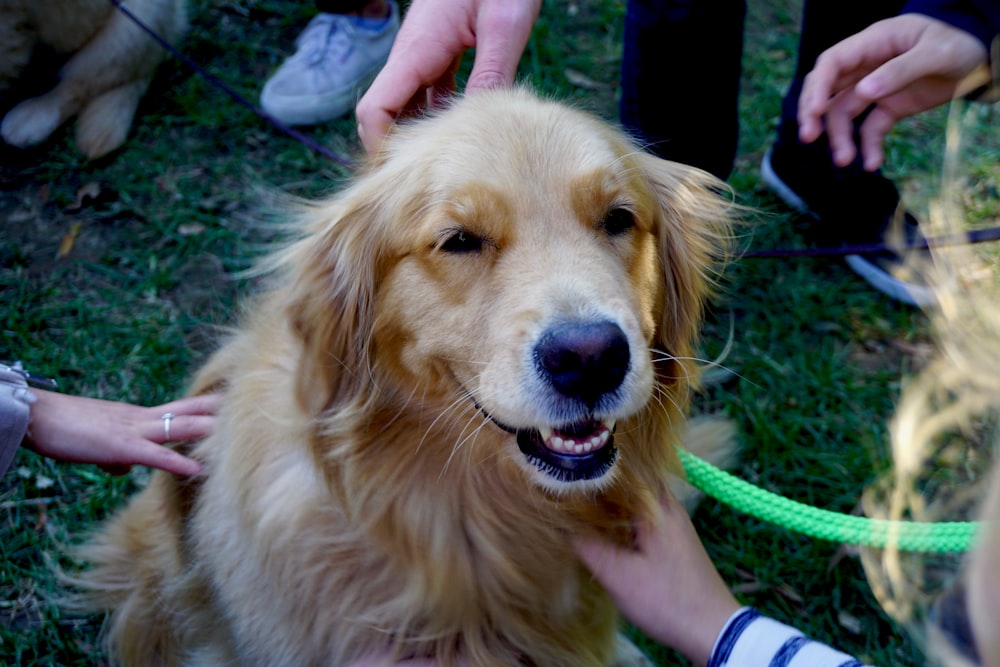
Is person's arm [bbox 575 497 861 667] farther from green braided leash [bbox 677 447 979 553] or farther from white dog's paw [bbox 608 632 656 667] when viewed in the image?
white dog's paw [bbox 608 632 656 667]

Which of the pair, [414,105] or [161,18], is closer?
[414,105]

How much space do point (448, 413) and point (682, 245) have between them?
34.2 inches

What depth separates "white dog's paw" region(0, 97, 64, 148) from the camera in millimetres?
4398

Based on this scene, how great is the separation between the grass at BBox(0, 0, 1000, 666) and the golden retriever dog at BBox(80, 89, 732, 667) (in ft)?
2.47

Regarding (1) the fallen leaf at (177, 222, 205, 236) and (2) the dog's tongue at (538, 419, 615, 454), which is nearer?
(2) the dog's tongue at (538, 419, 615, 454)


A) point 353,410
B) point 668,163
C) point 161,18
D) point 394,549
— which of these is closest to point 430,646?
point 394,549

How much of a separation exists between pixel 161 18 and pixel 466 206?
366cm

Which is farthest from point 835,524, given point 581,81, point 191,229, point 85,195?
point 85,195

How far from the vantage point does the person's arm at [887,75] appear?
2.10m

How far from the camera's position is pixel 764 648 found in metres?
1.95

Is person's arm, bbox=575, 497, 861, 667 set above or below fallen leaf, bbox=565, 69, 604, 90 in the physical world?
below

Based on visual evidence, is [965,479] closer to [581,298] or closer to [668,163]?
[668,163]

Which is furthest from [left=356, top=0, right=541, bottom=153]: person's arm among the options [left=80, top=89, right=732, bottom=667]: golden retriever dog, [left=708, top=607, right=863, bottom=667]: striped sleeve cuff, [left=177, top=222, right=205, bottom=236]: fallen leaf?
[left=177, top=222, right=205, bottom=236]: fallen leaf

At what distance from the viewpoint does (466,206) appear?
1.98 m
